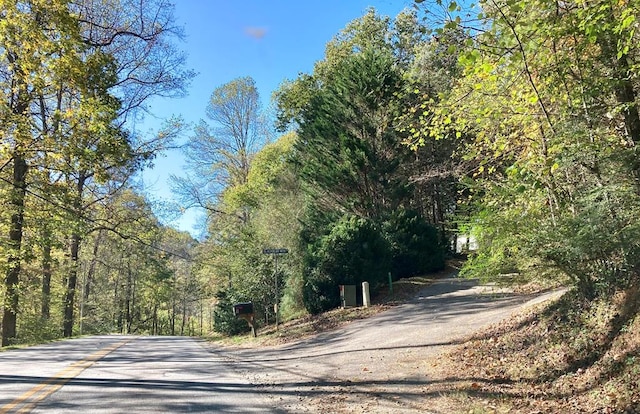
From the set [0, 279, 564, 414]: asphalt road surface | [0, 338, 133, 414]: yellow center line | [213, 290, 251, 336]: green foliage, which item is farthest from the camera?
[213, 290, 251, 336]: green foliage

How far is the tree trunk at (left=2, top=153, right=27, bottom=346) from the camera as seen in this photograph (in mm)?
17703

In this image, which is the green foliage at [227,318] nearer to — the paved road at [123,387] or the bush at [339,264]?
the bush at [339,264]

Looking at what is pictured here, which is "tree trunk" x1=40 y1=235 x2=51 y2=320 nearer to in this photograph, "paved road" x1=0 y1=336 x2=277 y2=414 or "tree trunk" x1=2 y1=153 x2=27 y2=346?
"tree trunk" x1=2 y1=153 x2=27 y2=346

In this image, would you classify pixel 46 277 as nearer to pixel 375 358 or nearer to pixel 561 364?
pixel 375 358

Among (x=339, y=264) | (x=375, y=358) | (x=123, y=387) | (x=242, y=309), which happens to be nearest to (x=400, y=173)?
(x=339, y=264)

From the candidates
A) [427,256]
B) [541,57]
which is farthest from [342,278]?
[541,57]

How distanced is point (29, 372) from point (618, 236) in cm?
1081

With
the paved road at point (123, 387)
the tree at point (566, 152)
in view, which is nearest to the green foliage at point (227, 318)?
the paved road at point (123, 387)

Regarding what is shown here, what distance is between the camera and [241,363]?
1182 cm

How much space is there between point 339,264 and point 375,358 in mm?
9428

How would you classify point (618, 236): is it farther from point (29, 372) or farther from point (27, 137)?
point (27, 137)

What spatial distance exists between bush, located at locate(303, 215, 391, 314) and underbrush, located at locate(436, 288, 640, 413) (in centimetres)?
1055

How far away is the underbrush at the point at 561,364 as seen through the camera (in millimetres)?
5414

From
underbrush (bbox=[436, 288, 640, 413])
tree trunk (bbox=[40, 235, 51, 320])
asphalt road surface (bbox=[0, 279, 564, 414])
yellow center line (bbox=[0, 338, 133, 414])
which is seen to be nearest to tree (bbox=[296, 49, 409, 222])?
asphalt road surface (bbox=[0, 279, 564, 414])
